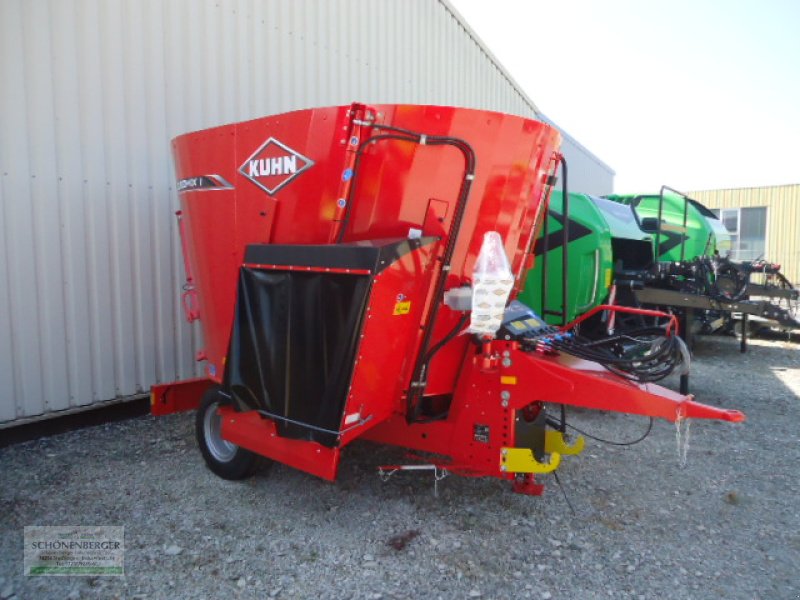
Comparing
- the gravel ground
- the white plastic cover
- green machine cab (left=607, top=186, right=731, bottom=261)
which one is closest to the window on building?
green machine cab (left=607, top=186, right=731, bottom=261)

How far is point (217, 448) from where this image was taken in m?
3.75

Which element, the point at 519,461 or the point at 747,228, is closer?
the point at 519,461

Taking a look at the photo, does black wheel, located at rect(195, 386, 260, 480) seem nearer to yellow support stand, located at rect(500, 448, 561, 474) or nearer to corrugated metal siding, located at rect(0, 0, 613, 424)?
corrugated metal siding, located at rect(0, 0, 613, 424)

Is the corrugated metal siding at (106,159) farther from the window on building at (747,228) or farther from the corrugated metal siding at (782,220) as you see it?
the window on building at (747,228)

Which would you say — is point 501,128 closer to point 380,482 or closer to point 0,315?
point 380,482

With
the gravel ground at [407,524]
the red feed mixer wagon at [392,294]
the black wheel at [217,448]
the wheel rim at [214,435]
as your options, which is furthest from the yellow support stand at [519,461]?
the wheel rim at [214,435]

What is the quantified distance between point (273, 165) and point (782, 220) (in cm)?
2353

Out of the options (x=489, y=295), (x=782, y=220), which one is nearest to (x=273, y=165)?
A: (x=489, y=295)

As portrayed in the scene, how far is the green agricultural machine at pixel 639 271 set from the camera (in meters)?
5.40

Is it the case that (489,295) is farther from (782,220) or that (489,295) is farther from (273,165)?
(782,220)

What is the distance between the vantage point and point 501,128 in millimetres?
2939

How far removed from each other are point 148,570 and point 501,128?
2.74 metres

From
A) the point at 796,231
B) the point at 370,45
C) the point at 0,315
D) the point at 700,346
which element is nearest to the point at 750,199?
the point at 796,231

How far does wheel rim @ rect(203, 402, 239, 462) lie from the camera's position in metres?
3.71
